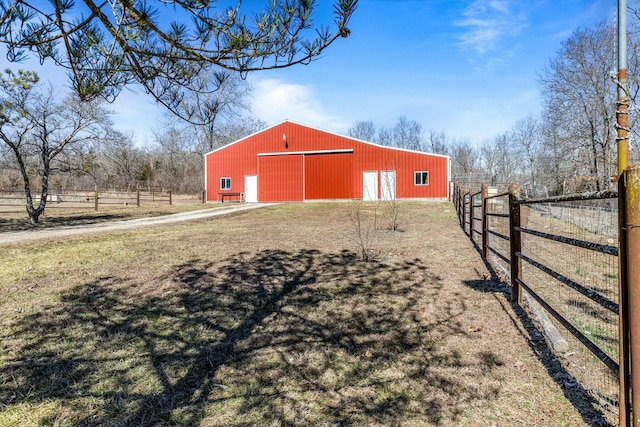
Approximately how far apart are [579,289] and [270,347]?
2.52 meters

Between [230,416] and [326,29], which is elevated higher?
[326,29]

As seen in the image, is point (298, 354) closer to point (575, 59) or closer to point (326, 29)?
point (326, 29)

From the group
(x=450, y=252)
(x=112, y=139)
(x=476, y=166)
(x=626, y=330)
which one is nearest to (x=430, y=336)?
(x=626, y=330)

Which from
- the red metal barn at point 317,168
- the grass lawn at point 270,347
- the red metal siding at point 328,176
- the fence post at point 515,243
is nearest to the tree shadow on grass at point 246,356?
the grass lawn at point 270,347

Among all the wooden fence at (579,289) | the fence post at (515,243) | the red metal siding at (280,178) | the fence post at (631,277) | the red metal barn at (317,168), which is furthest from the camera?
the red metal siding at (280,178)

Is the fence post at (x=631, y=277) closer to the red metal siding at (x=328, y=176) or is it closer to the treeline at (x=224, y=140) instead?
the treeline at (x=224, y=140)

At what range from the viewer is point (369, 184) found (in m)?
23.9

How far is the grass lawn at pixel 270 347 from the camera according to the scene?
2381 millimetres

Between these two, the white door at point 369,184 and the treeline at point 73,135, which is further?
the white door at point 369,184

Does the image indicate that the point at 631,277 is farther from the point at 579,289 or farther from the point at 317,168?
the point at 317,168

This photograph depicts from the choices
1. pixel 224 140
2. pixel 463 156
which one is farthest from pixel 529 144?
pixel 224 140

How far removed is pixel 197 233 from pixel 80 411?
25.2 feet

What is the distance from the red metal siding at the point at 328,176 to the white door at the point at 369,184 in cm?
84

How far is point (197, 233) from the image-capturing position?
9844 mm
